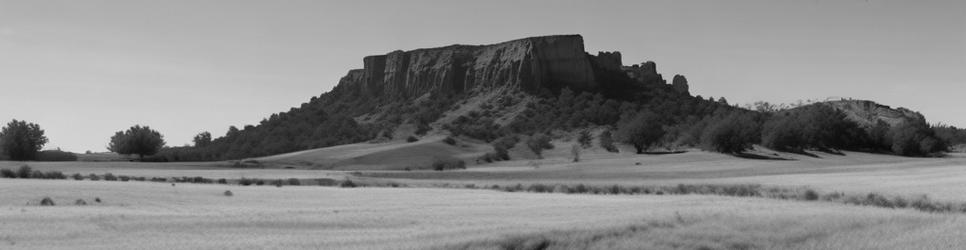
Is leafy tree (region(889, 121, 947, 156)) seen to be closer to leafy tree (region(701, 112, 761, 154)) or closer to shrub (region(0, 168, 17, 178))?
leafy tree (region(701, 112, 761, 154))

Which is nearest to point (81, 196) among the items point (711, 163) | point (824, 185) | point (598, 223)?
point (598, 223)

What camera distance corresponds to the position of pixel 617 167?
77.4 m

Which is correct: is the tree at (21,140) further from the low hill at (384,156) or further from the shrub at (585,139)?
the shrub at (585,139)

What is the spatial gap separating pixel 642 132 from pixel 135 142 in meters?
59.5

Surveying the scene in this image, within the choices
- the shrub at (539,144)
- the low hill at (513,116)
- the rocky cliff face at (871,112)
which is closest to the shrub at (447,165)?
the low hill at (513,116)

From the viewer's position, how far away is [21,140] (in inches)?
3745

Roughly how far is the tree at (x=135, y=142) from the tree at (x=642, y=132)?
184 ft

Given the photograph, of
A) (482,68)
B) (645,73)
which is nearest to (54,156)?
(482,68)

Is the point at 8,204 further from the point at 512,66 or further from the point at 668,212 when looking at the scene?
the point at 512,66

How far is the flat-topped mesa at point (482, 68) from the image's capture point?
15000 cm

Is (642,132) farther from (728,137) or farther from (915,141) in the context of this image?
(915,141)

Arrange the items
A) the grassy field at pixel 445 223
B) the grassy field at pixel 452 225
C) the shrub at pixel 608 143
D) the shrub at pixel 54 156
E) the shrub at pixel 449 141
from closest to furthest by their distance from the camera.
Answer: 1. the grassy field at pixel 452 225
2. the grassy field at pixel 445 223
3. the shrub at pixel 54 156
4. the shrub at pixel 608 143
5. the shrub at pixel 449 141

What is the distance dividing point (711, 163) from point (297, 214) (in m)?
62.1

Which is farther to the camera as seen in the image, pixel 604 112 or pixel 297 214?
pixel 604 112
